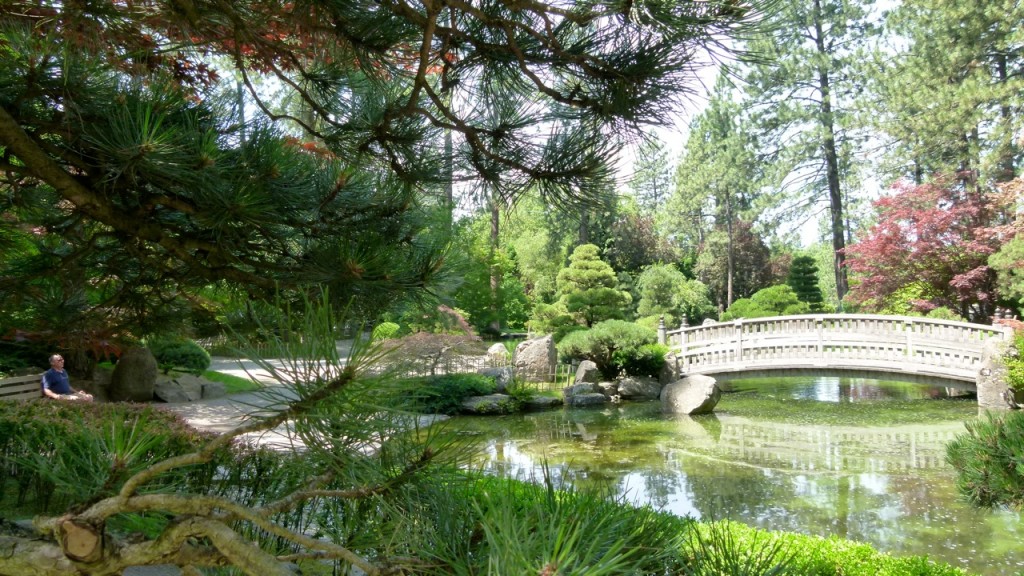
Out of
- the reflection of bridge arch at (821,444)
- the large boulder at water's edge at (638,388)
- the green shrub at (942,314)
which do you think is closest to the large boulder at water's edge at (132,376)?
the reflection of bridge arch at (821,444)

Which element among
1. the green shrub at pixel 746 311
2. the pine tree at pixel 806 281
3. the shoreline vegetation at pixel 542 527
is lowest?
the shoreline vegetation at pixel 542 527

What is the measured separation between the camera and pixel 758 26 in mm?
1427

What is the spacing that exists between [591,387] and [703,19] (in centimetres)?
1202

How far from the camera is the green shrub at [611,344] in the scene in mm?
13844

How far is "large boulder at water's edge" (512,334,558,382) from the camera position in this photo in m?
14.1

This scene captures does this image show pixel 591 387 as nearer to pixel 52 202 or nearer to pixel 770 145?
pixel 52 202

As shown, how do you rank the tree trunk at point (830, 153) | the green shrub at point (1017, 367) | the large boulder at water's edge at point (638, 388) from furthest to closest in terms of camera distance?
the tree trunk at point (830, 153) → the large boulder at water's edge at point (638, 388) → the green shrub at point (1017, 367)

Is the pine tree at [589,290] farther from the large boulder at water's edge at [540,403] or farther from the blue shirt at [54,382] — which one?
the blue shirt at [54,382]

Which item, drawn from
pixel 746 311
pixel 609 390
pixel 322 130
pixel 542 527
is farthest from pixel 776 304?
pixel 542 527

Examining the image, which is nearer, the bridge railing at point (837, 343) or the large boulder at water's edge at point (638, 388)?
the bridge railing at point (837, 343)

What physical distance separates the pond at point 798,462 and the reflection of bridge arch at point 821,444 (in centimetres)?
2

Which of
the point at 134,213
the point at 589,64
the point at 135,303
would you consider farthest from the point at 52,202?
the point at 589,64

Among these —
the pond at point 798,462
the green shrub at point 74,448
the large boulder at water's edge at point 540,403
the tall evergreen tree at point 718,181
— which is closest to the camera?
the green shrub at point 74,448

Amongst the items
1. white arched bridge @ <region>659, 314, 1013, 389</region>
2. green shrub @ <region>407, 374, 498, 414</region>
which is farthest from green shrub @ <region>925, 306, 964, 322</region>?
green shrub @ <region>407, 374, 498, 414</region>
